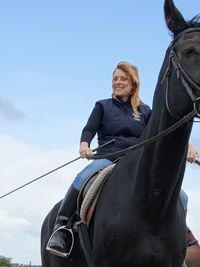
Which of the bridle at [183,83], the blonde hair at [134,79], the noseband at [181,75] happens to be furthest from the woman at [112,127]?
the noseband at [181,75]

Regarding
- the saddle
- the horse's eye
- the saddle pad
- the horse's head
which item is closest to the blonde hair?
the saddle

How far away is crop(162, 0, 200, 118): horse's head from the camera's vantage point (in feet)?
20.5

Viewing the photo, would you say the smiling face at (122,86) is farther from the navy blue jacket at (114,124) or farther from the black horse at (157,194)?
the black horse at (157,194)

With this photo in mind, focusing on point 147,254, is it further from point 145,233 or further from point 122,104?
point 122,104

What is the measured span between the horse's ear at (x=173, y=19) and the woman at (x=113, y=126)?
5.81 ft

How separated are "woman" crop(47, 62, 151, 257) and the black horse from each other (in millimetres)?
1028

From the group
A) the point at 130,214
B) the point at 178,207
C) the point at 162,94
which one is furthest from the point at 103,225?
the point at 162,94

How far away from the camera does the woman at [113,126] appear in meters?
8.35

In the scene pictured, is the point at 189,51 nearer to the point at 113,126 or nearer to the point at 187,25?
the point at 187,25

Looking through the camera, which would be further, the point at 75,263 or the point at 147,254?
the point at 75,263

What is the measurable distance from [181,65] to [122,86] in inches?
90.7

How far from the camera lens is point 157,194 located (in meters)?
6.98

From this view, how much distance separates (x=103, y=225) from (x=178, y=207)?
980mm

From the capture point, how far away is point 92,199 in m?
7.71
